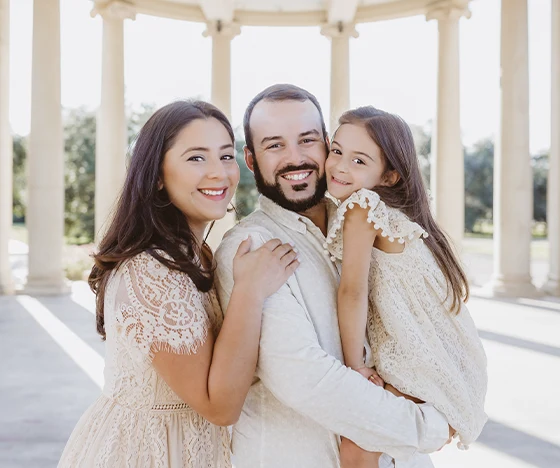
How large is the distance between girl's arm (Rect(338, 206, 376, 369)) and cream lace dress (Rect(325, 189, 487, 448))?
0.69m

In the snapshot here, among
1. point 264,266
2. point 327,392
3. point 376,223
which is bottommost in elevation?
point 327,392

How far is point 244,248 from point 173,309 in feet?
16.4

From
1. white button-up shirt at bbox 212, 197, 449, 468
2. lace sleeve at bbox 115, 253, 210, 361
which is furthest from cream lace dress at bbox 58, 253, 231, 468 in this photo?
white button-up shirt at bbox 212, 197, 449, 468

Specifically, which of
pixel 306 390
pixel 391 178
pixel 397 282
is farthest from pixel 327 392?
pixel 391 178

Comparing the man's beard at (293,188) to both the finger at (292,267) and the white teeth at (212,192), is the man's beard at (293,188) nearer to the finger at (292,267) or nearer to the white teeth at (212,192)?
the white teeth at (212,192)

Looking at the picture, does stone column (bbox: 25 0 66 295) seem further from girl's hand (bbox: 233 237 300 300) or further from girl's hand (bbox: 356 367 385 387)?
girl's hand (bbox: 356 367 385 387)

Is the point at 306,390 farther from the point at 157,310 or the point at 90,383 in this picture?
the point at 90,383

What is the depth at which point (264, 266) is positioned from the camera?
30.3 m

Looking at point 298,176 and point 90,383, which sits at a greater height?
point 298,176

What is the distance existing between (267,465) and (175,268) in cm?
1126

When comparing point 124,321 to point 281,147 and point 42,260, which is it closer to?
point 281,147

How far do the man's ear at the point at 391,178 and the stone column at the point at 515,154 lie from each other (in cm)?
17243

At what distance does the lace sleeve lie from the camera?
3038 cm

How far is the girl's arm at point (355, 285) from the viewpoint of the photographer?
106ft
